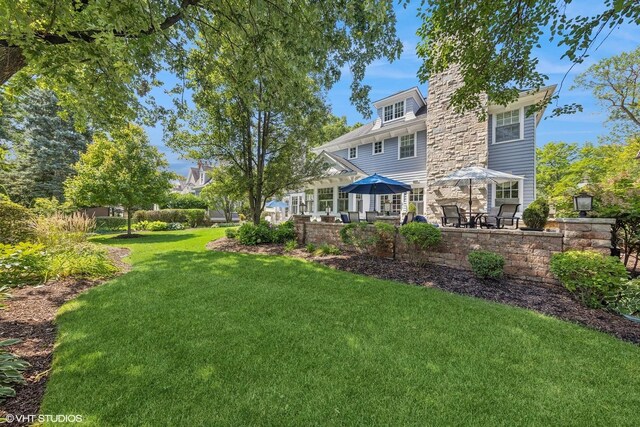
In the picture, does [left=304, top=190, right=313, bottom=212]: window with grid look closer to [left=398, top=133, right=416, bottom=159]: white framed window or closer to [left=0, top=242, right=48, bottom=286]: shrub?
[left=398, top=133, right=416, bottom=159]: white framed window

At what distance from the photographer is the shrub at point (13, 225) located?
261 inches

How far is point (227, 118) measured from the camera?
10.6 metres

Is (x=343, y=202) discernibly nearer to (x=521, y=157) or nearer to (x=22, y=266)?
(x=521, y=157)

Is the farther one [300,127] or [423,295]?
[300,127]

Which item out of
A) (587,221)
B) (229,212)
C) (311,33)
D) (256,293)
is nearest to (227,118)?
(311,33)

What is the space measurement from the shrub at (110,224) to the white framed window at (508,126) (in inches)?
944

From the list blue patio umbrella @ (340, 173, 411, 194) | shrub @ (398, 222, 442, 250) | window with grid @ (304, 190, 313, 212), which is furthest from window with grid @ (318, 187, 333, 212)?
shrub @ (398, 222, 442, 250)

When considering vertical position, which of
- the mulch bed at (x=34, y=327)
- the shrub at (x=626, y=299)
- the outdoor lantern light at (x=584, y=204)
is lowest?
the mulch bed at (x=34, y=327)

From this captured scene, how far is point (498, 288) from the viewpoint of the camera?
5.06m

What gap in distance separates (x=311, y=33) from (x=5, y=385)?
609 centimetres

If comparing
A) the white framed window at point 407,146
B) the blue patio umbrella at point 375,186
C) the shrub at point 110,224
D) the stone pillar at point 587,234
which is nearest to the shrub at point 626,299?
the stone pillar at point 587,234

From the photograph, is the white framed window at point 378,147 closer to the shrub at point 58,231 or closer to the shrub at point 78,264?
the shrub at point 78,264

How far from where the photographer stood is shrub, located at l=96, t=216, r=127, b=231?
60.1 ft

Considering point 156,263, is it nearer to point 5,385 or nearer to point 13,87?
point 13,87
